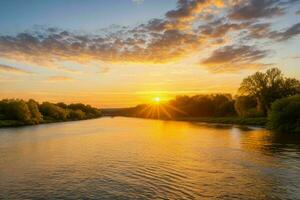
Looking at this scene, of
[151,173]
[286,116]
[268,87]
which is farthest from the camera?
[268,87]

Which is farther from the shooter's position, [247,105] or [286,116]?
[247,105]

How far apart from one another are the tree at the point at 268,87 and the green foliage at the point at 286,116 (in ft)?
83.1

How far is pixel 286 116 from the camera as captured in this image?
64.8m

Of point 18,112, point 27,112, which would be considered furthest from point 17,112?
point 27,112

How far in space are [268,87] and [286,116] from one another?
31824 mm

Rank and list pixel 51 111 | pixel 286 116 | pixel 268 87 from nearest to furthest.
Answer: pixel 286 116 → pixel 268 87 → pixel 51 111

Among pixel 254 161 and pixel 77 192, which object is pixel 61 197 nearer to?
pixel 77 192

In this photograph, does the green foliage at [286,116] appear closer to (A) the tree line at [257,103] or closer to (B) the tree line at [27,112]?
(A) the tree line at [257,103]

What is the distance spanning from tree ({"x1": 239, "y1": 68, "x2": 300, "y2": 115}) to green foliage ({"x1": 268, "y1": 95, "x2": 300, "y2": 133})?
25330mm

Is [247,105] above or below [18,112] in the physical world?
above

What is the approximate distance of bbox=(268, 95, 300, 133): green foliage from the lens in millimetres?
62812

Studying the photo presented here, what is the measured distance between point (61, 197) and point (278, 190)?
12.9 meters

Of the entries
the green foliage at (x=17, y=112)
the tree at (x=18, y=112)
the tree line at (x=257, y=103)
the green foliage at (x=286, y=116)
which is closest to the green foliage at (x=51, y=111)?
the green foliage at (x=17, y=112)

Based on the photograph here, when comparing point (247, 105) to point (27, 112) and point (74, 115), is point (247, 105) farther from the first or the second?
point (74, 115)
